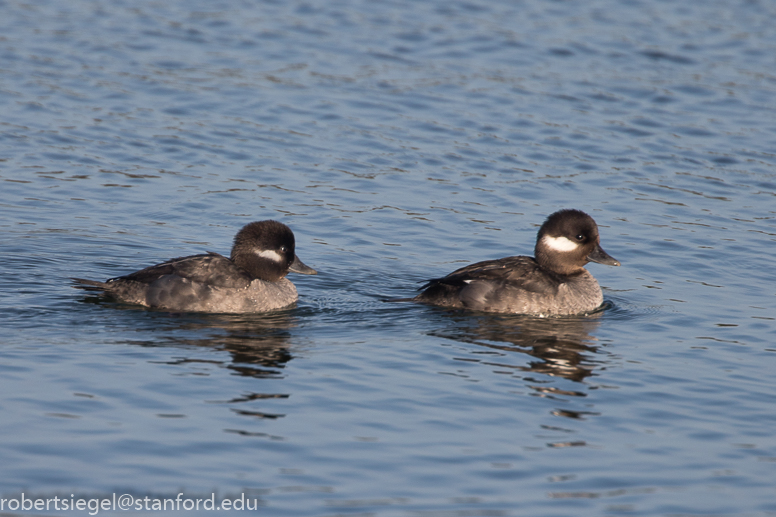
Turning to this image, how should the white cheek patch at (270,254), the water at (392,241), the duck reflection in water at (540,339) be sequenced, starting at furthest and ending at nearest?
1. the white cheek patch at (270,254)
2. the duck reflection in water at (540,339)
3. the water at (392,241)

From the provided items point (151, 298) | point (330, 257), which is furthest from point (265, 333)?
point (330, 257)

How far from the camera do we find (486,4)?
86.6ft

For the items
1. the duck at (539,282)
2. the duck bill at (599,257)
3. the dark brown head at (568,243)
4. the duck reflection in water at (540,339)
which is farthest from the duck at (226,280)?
the duck bill at (599,257)

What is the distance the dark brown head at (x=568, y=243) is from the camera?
11.5 metres

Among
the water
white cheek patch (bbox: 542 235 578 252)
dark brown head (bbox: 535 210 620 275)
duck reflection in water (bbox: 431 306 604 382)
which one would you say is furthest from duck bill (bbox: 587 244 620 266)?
duck reflection in water (bbox: 431 306 604 382)

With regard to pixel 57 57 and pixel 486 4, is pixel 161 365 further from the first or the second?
pixel 486 4

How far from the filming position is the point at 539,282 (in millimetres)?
11164

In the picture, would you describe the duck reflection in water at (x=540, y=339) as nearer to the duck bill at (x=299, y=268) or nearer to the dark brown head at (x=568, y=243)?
the dark brown head at (x=568, y=243)

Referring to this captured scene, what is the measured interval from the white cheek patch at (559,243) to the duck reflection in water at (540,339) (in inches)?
32.9

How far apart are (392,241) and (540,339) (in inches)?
142

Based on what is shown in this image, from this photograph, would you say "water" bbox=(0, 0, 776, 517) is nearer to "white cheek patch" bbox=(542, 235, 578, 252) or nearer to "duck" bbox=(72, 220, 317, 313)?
"duck" bbox=(72, 220, 317, 313)

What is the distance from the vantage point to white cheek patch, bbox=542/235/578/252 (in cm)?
1159

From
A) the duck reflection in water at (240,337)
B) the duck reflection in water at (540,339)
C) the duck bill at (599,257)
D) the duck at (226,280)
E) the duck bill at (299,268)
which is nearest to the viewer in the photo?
the duck reflection in water at (240,337)

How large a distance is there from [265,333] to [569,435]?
3510 millimetres
